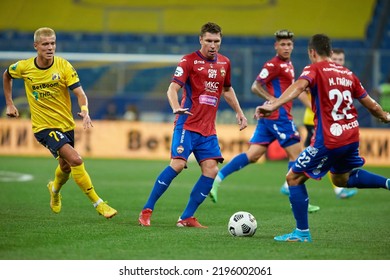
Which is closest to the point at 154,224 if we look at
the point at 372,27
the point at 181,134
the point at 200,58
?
the point at 181,134

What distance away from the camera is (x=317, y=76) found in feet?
26.9

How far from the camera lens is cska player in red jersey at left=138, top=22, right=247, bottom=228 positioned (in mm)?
9695

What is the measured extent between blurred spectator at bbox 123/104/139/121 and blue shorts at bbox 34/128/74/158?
567 inches

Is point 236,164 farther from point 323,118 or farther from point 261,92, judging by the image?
point 323,118

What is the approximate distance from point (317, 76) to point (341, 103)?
0.37 metres

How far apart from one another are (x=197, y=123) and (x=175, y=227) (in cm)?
127

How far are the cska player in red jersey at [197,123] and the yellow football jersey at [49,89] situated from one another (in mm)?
→ 1427

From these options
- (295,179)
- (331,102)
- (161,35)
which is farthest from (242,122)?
(161,35)

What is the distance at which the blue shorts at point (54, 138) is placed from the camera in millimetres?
10021

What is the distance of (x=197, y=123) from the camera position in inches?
385

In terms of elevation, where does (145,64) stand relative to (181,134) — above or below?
below

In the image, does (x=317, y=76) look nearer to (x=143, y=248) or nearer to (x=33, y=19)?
(x=143, y=248)

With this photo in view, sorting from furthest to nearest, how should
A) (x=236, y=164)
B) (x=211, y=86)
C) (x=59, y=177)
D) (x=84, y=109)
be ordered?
1. (x=236, y=164)
2. (x=59, y=177)
3. (x=211, y=86)
4. (x=84, y=109)

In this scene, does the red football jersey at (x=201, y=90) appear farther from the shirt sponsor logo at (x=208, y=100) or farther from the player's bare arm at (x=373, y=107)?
the player's bare arm at (x=373, y=107)
